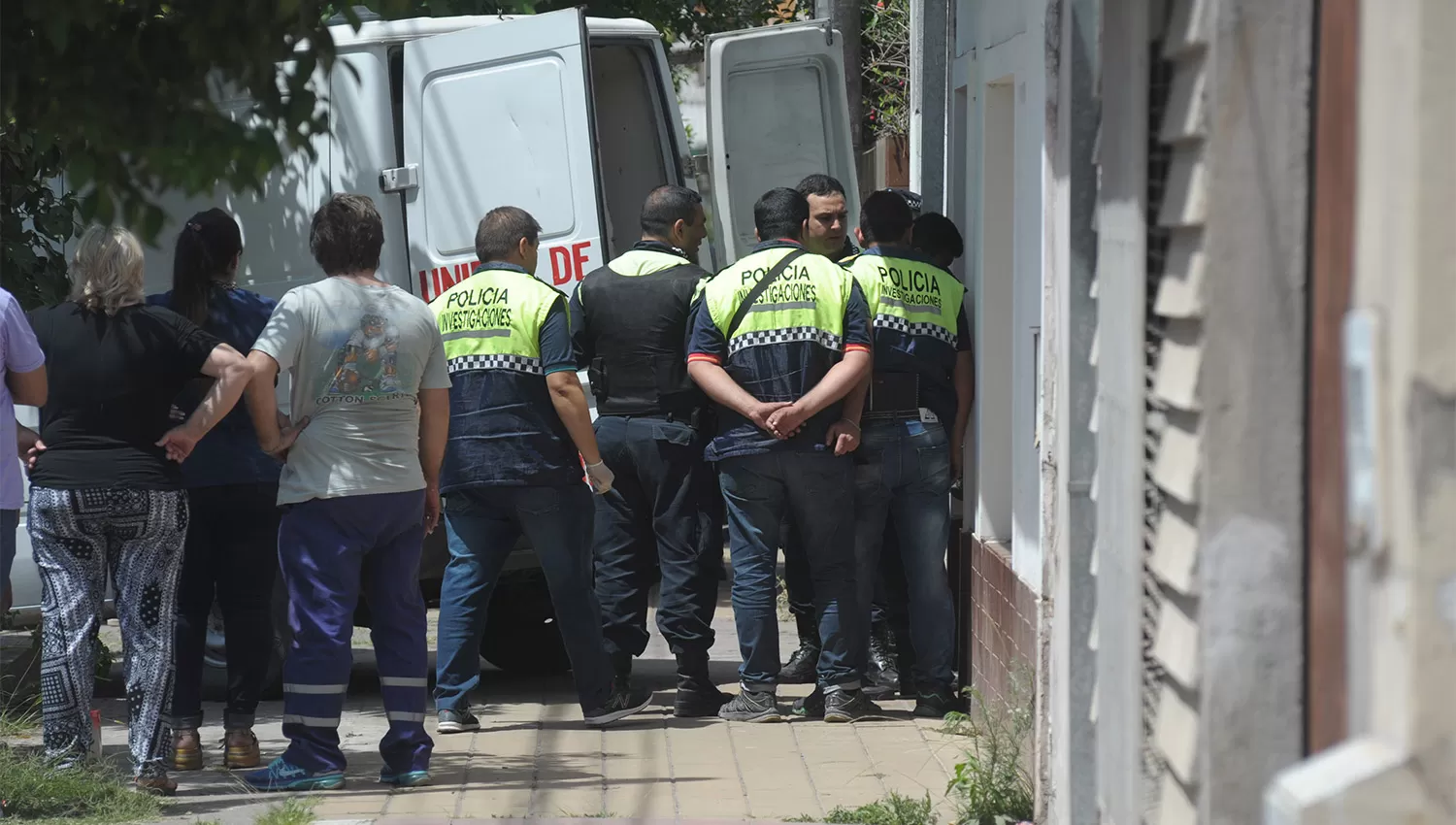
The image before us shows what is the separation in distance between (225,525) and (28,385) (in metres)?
0.81

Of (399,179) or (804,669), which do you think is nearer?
(399,179)

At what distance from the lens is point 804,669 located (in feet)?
24.5

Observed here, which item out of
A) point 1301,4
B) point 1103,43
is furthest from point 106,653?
point 1301,4

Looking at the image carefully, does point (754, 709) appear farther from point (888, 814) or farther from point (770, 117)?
point (770, 117)

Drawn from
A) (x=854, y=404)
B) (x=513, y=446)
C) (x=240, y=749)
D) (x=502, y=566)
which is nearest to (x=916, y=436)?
(x=854, y=404)

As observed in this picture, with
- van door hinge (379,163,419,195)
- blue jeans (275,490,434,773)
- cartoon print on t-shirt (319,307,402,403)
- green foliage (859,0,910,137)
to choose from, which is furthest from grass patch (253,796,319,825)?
green foliage (859,0,910,137)

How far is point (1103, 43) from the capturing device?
3.49m

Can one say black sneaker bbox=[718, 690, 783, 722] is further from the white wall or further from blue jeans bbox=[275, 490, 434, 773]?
blue jeans bbox=[275, 490, 434, 773]

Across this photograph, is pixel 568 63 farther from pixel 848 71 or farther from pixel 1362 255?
pixel 1362 255

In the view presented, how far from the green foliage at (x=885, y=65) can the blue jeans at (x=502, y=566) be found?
8.55 m

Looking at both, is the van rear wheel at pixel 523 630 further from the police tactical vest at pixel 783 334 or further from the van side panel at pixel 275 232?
the van side panel at pixel 275 232

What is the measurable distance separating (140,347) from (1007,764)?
2819 mm

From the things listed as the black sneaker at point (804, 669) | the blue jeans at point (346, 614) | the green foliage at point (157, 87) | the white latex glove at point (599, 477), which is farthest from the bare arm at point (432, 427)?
the green foliage at point (157, 87)

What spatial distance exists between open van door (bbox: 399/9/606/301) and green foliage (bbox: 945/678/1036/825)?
9.38 ft
